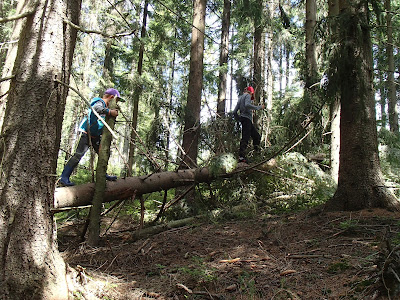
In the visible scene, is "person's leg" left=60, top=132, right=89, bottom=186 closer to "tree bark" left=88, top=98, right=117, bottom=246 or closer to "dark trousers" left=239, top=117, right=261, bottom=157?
"tree bark" left=88, top=98, right=117, bottom=246

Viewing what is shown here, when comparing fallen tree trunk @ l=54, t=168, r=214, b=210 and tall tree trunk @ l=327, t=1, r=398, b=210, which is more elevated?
tall tree trunk @ l=327, t=1, r=398, b=210

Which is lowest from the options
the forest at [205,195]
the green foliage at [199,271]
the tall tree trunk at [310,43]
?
the green foliage at [199,271]

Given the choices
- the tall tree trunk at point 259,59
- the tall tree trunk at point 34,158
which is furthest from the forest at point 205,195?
the tall tree trunk at point 259,59

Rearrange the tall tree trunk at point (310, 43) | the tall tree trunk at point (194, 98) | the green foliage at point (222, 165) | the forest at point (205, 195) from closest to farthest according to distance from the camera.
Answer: the forest at point (205, 195), the green foliage at point (222, 165), the tall tree trunk at point (194, 98), the tall tree trunk at point (310, 43)

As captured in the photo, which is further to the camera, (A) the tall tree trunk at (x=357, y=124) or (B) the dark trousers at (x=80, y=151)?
(B) the dark trousers at (x=80, y=151)

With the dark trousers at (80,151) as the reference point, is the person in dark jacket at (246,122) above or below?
above

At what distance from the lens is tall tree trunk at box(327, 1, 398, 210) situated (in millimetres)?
4688

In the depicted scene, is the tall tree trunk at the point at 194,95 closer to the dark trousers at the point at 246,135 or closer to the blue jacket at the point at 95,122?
the dark trousers at the point at 246,135

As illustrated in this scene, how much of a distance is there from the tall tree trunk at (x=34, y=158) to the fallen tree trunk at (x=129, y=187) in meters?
1.30

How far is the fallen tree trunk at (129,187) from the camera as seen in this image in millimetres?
4676

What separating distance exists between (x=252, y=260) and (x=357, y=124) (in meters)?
2.81

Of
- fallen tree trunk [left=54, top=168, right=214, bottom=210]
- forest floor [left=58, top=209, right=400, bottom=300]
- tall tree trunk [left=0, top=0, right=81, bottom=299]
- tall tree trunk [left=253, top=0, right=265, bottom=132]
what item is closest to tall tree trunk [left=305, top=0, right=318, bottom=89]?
tall tree trunk [left=253, top=0, right=265, bottom=132]

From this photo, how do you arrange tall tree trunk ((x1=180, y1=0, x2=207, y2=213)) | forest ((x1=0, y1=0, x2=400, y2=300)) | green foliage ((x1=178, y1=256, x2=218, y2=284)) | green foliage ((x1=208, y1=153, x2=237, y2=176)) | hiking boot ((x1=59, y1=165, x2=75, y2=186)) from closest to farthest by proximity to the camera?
forest ((x1=0, y1=0, x2=400, y2=300))
green foliage ((x1=178, y1=256, x2=218, y2=284))
hiking boot ((x1=59, y1=165, x2=75, y2=186))
green foliage ((x1=208, y1=153, x2=237, y2=176))
tall tree trunk ((x1=180, y1=0, x2=207, y2=213))

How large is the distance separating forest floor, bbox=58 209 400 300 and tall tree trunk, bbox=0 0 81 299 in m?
0.50
